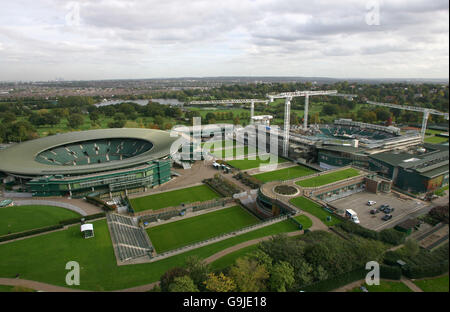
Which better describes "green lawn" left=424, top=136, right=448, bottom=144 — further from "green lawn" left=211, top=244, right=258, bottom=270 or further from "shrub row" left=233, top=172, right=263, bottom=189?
"green lawn" left=211, top=244, right=258, bottom=270

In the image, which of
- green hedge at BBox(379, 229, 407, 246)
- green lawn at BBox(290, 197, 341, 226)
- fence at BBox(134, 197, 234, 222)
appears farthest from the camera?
fence at BBox(134, 197, 234, 222)

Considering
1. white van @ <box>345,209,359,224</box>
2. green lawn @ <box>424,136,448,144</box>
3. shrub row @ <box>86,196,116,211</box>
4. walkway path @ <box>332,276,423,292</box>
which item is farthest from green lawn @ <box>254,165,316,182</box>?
green lawn @ <box>424,136,448,144</box>

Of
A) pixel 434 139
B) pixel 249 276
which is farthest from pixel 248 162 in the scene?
pixel 434 139

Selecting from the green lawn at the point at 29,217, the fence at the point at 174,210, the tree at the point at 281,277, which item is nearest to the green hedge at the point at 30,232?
the green lawn at the point at 29,217

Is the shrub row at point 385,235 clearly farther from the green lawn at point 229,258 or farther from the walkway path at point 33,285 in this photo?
the walkway path at point 33,285

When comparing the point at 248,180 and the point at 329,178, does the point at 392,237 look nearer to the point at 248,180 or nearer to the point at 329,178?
the point at 329,178
